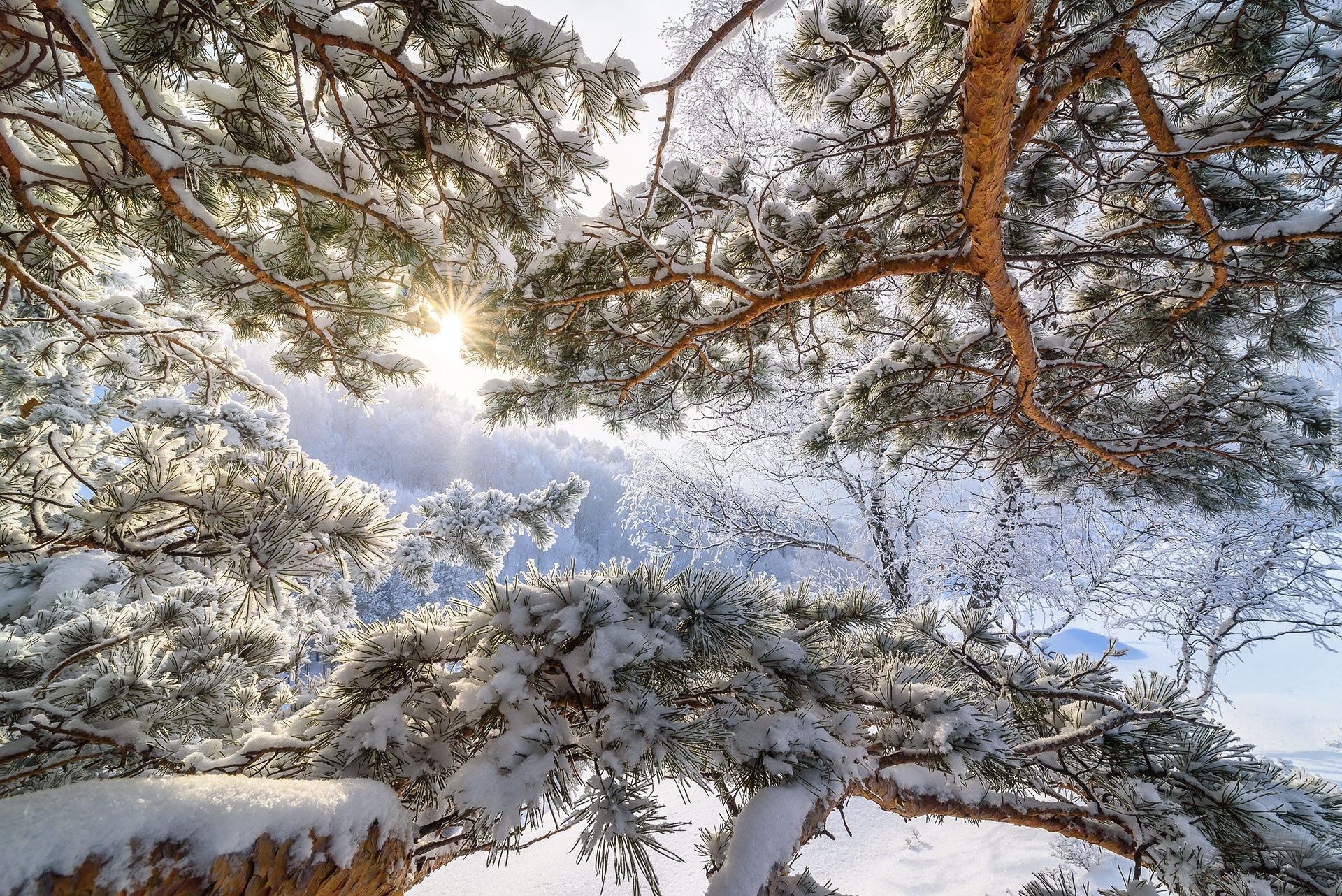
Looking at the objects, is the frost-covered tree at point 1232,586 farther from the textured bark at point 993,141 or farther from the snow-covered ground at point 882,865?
the textured bark at point 993,141

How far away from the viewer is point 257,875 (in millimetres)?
467

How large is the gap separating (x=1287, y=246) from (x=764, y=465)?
169 inches

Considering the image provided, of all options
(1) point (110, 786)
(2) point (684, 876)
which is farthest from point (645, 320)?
(2) point (684, 876)

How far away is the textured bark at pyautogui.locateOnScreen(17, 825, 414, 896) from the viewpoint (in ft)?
1.23

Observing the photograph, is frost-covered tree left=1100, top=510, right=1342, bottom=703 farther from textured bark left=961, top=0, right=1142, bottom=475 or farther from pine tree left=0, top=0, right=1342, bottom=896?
textured bark left=961, top=0, right=1142, bottom=475

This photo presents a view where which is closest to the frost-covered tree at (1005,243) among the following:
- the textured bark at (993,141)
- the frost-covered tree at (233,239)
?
the textured bark at (993,141)

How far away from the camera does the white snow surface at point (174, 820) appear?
373mm

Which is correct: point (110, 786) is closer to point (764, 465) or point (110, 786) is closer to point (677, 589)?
point (677, 589)

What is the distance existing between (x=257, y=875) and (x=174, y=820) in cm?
9

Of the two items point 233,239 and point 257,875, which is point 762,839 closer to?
point 257,875

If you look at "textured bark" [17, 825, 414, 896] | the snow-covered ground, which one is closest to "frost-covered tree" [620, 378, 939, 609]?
the snow-covered ground

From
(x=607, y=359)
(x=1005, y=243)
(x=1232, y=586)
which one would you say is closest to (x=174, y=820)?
(x=607, y=359)

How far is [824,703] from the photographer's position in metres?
0.90

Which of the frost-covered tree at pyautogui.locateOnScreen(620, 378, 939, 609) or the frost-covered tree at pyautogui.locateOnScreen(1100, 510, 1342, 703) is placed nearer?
the frost-covered tree at pyautogui.locateOnScreen(1100, 510, 1342, 703)
